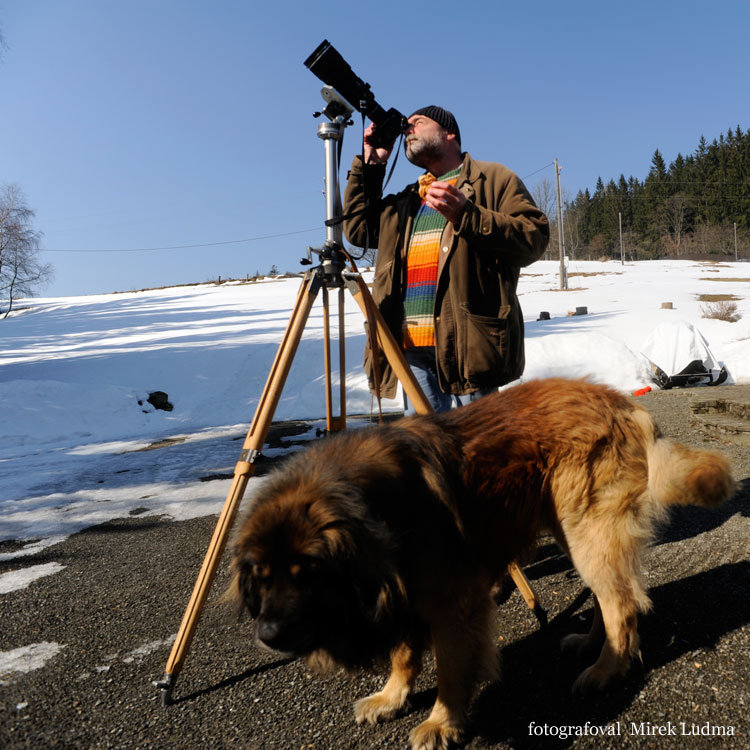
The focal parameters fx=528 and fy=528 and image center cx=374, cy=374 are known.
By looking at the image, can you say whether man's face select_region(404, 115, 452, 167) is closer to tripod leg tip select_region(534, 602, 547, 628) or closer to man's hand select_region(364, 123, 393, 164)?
man's hand select_region(364, 123, 393, 164)

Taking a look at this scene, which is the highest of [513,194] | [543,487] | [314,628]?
[513,194]

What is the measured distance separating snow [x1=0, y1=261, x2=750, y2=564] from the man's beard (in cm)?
Result: 153

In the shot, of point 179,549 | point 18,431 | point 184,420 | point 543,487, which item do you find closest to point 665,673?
point 543,487

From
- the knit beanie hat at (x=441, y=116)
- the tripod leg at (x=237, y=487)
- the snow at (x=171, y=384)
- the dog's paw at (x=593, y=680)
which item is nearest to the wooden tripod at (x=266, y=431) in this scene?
the tripod leg at (x=237, y=487)

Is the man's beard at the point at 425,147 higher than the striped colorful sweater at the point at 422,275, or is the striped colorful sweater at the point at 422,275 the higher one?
the man's beard at the point at 425,147

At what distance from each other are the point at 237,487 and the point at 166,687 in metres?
0.82

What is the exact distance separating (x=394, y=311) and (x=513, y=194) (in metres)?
0.92

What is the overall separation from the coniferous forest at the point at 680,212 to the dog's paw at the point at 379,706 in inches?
2759

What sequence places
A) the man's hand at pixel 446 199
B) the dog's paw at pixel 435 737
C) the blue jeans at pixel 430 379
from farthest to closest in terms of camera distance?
the blue jeans at pixel 430 379
the man's hand at pixel 446 199
the dog's paw at pixel 435 737

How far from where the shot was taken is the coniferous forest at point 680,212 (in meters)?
68.9

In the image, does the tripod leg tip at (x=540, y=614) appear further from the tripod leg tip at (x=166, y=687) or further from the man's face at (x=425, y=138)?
the man's face at (x=425, y=138)

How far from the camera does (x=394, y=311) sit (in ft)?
10.4

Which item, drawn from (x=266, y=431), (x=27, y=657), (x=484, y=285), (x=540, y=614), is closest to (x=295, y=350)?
(x=266, y=431)

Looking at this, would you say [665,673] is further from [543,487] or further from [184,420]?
[184,420]
